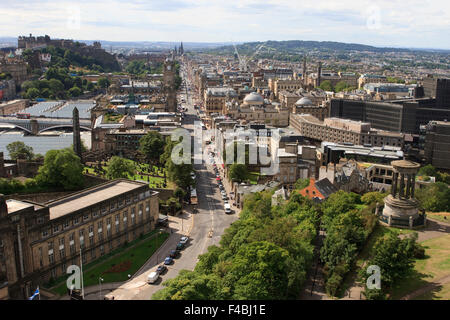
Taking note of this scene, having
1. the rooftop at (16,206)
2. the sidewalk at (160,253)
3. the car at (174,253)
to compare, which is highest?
the rooftop at (16,206)

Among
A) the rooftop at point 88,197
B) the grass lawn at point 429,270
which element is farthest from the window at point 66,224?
the grass lawn at point 429,270

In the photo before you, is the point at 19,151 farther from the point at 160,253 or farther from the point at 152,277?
the point at 152,277

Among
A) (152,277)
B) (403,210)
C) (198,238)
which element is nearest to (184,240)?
(198,238)

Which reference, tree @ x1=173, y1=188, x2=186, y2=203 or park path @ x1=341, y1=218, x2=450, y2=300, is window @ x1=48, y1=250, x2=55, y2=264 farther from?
park path @ x1=341, y1=218, x2=450, y2=300

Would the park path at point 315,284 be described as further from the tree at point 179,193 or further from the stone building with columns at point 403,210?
the tree at point 179,193
